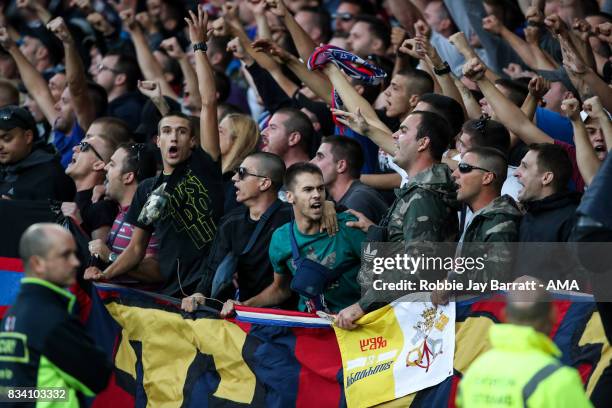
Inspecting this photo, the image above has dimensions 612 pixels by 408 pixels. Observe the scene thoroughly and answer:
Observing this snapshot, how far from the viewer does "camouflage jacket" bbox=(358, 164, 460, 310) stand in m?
7.16

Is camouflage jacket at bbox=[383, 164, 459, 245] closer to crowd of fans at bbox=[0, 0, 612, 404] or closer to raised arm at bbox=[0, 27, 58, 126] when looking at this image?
crowd of fans at bbox=[0, 0, 612, 404]

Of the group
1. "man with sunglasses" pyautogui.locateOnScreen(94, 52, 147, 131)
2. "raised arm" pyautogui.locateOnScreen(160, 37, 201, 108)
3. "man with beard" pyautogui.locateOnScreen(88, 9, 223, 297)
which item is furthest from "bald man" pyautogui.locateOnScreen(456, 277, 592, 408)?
"man with sunglasses" pyautogui.locateOnScreen(94, 52, 147, 131)

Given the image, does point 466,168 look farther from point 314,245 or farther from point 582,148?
point 314,245

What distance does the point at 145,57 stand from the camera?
12234mm

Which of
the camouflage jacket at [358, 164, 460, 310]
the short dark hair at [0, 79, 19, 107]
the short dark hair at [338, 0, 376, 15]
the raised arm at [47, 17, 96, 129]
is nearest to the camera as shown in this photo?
the camouflage jacket at [358, 164, 460, 310]

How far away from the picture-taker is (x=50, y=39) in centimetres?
1454

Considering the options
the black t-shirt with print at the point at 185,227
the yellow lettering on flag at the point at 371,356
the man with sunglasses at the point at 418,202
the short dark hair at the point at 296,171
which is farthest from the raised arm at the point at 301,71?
the yellow lettering on flag at the point at 371,356

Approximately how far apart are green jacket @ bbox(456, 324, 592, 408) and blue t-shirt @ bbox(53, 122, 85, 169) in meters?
7.30

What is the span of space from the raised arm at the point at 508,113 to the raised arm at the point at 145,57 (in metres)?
4.52

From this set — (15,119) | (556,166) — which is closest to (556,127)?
(556,166)

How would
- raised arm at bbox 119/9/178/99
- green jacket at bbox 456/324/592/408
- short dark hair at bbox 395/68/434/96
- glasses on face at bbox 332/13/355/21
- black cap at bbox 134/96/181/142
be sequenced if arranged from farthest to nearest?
glasses on face at bbox 332/13/355/21, raised arm at bbox 119/9/178/99, black cap at bbox 134/96/181/142, short dark hair at bbox 395/68/434/96, green jacket at bbox 456/324/592/408

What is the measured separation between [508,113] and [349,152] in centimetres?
135

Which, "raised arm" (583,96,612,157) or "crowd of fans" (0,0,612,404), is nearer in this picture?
"crowd of fans" (0,0,612,404)

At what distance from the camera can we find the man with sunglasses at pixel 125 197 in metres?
8.77
